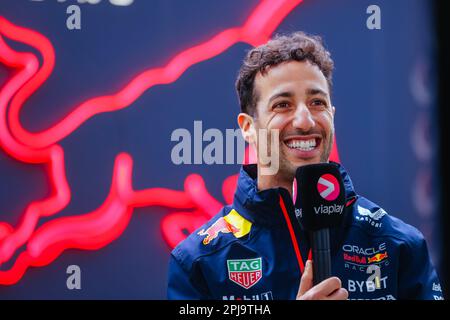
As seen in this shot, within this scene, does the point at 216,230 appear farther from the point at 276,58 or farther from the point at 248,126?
the point at 276,58

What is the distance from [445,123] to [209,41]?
90cm

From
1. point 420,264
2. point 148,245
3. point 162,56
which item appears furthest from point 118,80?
point 420,264

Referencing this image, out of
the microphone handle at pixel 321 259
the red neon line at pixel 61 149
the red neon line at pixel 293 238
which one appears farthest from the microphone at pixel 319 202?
the red neon line at pixel 61 149

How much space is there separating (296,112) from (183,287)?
1.49ft

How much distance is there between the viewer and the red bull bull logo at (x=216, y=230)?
132cm

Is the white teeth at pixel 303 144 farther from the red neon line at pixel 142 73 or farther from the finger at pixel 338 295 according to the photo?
the red neon line at pixel 142 73

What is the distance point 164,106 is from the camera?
7.02 ft

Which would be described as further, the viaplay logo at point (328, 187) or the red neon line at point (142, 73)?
the red neon line at point (142, 73)

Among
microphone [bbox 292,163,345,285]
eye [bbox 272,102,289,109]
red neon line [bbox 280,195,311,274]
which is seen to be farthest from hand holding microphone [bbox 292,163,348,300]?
eye [bbox 272,102,289,109]

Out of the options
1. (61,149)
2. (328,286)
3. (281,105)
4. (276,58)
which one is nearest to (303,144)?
(281,105)

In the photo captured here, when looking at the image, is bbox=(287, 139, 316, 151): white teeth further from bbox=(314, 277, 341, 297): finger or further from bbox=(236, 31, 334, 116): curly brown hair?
bbox=(314, 277, 341, 297): finger

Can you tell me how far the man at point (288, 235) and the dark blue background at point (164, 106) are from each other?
30.6 inches

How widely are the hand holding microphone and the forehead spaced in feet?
1.14
